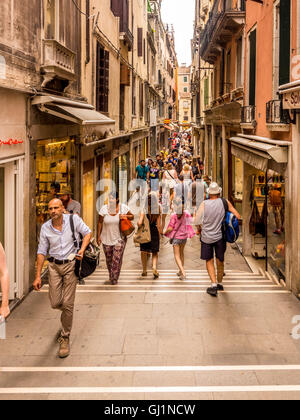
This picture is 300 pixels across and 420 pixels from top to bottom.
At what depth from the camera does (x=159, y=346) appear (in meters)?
5.05

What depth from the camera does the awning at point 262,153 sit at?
24.5ft

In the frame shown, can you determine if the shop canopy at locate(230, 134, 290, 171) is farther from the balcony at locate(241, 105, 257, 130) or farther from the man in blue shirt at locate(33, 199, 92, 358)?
the man in blue shirt at locate(33, 199, 92, 358)

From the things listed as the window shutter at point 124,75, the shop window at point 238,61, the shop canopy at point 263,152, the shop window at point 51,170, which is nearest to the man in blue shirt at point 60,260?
the shop window at point 51,170

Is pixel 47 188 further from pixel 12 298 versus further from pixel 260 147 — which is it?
pixel 260 147

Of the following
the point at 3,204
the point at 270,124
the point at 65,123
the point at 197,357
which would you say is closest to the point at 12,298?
the point at 3,204

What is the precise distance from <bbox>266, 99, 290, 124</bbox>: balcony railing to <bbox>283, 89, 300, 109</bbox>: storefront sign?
30 cm

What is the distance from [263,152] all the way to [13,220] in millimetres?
4771

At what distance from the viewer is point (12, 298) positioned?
6.80 meters

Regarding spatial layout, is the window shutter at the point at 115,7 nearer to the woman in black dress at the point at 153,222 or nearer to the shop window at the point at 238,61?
the shop window at the point at 238,61

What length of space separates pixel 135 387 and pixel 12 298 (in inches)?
133

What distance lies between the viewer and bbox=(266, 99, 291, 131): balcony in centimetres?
786

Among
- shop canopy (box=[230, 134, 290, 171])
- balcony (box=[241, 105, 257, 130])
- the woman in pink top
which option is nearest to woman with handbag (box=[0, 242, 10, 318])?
the woman in pink top

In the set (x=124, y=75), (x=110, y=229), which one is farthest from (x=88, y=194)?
(x=124, y=75)

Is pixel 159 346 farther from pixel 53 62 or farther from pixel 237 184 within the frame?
pixel 237 184
